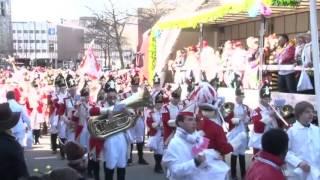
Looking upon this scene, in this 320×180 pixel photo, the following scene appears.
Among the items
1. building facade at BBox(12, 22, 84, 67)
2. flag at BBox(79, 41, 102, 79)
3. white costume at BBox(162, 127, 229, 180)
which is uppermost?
building facade at BBox(12, 22, 84, 67)

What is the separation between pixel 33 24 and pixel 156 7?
56990 millimetres

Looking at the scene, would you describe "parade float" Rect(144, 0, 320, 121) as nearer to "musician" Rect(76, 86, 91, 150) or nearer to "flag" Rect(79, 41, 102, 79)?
"flag" Rect(79, 41, 102, 79)

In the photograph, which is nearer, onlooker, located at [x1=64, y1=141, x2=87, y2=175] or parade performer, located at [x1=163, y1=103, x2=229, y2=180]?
onlooker, located at [x1=64, y1=141, x2=87, y2=175]

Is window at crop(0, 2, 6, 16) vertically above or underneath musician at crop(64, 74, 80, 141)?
above

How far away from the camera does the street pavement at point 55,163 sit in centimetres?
1180

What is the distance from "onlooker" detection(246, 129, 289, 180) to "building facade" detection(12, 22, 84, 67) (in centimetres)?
7604

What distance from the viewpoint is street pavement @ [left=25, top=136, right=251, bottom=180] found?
1180cm

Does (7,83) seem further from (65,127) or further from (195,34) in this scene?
(195,34)

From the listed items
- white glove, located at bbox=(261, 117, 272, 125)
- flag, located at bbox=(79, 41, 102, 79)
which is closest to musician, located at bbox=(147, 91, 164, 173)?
white glove, located at bbox=(261, 117, 272, 125)

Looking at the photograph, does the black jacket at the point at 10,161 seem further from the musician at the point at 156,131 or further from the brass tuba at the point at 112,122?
the musician at the point at 156,131

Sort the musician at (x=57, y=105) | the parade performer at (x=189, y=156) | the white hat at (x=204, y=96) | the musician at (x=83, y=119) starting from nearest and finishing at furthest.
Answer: the parade performer at (x=189, y=156)
the white hat at (x=204, y=96)
the musician at (x=83, y=119)
the musician at (x=57, y=105)

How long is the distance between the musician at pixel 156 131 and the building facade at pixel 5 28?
7612cm

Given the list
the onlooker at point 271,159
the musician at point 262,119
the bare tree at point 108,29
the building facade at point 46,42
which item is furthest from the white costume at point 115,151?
the building facade at point 46,42

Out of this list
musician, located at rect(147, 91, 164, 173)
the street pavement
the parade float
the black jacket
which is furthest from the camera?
the parade float
